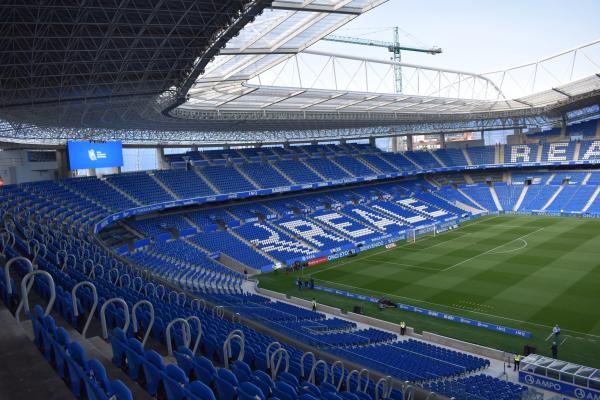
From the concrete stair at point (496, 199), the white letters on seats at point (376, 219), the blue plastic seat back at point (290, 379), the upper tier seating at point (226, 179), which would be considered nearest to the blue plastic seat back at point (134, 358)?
the blue plastic seat back at point (290, 379)

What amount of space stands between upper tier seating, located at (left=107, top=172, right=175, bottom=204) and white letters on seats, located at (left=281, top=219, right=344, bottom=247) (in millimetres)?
11401

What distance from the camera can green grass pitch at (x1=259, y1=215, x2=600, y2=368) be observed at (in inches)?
875

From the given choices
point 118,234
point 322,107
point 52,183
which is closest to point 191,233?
point 118,234

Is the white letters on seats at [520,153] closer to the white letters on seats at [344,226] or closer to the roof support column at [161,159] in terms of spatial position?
the white letters on seats at [344,226]

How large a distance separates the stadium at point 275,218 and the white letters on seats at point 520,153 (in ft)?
2.95

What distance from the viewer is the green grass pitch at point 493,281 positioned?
22.2 metres

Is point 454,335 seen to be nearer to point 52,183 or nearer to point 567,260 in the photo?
point 567,260

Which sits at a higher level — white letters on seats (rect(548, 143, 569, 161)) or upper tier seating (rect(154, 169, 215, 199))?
white letters on seats (rect(548, 143, 569, 161))

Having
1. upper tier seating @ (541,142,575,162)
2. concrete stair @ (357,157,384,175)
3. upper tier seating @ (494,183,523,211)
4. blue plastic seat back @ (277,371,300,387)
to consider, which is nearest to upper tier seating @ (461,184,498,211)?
upper tier seating @ (494,183,523,211)

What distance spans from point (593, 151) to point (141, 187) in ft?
173

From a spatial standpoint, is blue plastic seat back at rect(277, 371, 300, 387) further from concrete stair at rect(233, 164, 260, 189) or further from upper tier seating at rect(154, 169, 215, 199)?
concrete stair at rect(233, 164, 260, 189)

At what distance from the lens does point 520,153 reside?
63.7m

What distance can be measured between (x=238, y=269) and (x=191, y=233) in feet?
22.1

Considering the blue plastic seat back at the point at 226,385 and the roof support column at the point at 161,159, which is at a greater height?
the roof support column at the point at 161,159
